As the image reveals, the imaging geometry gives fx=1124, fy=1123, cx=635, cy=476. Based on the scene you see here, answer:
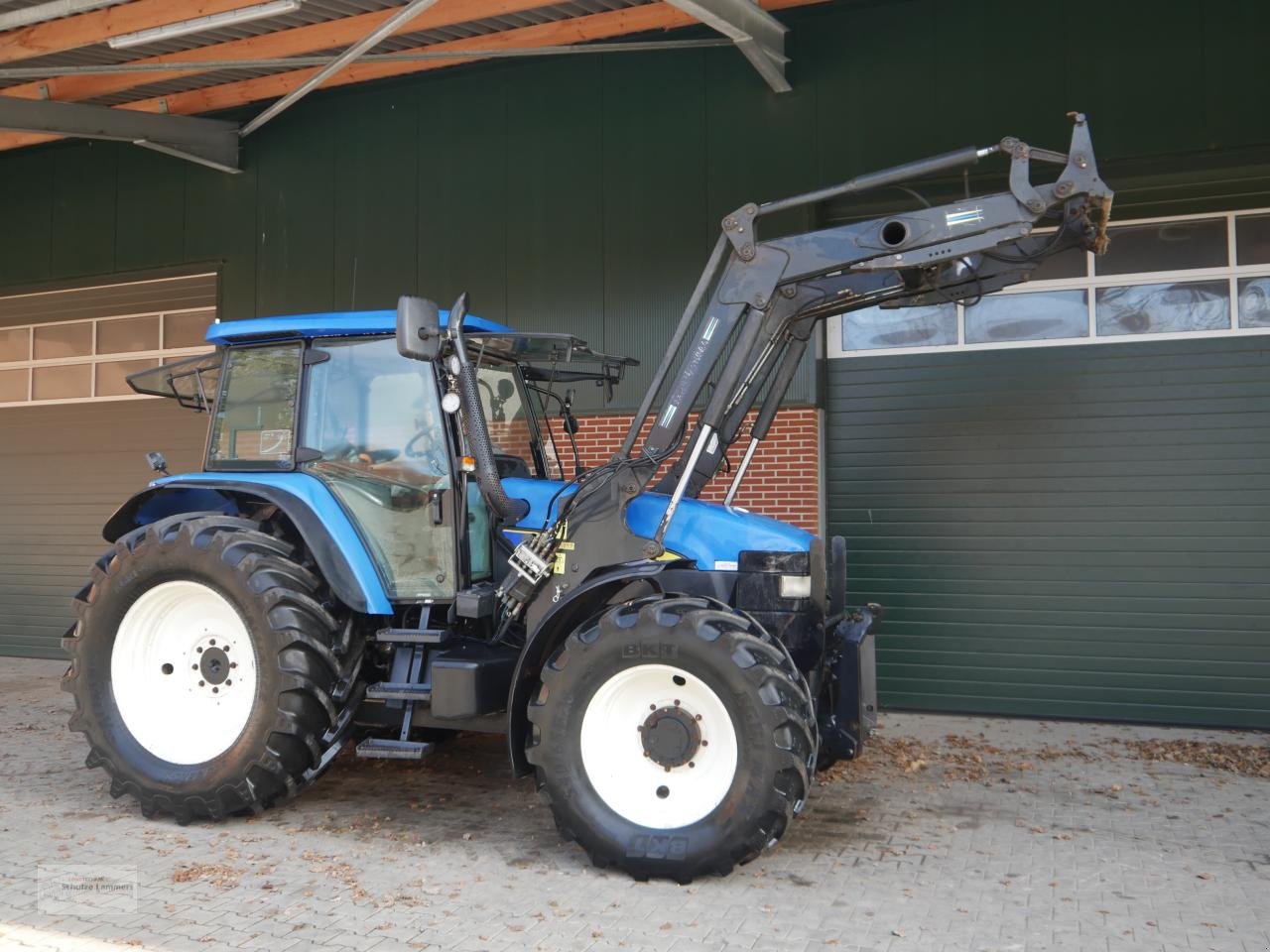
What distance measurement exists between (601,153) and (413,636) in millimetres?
5510

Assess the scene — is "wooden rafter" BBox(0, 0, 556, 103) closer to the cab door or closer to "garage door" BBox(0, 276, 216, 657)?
"garage door" BBox(0, 276, 216, 657)

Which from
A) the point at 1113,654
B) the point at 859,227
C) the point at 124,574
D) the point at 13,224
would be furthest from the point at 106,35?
the point at 1113,654

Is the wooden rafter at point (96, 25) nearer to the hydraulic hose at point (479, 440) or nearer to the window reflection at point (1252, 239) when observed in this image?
the hydraulic hose at point (479, 440)

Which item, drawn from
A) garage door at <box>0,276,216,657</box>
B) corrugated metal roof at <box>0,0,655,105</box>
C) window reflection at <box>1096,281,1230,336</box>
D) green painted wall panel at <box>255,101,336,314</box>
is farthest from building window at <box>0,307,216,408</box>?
window reflection at <box>1096,281,1230,336</box>

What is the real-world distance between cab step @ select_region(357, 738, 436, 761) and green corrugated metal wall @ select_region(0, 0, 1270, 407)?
4617mm

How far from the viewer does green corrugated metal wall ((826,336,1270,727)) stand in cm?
820

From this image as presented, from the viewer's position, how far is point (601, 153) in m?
9.70

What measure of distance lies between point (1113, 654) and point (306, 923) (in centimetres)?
636

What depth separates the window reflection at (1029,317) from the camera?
8.63 metres

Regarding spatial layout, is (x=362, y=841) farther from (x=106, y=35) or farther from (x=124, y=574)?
(x=106, y=35)

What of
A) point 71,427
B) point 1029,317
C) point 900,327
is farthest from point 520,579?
point 71,427

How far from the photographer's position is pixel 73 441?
39.6ft

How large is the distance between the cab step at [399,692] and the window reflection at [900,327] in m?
5.10

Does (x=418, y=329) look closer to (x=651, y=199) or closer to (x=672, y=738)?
(x=672, y=738)
